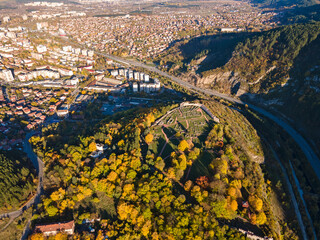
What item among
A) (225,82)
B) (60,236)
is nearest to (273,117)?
(225,82)

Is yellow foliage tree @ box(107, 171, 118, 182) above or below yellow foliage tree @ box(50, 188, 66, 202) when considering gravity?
above

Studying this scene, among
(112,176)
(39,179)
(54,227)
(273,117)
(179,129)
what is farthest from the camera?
(273,117)

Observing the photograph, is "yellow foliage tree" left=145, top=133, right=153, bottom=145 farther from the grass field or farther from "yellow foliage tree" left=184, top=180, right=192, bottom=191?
"yellow foliage tree" left=184, top=180, right=192, bottom=191

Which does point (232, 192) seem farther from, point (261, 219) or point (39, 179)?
point (39, 179)

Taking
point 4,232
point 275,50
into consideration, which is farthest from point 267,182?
point 275,50

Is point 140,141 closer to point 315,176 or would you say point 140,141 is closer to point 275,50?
point 315,176

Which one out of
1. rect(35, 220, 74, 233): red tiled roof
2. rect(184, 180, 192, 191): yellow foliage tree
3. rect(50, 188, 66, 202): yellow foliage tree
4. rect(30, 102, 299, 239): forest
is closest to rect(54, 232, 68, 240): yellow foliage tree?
rect(35, 220, 74, 233): red tiled roof
